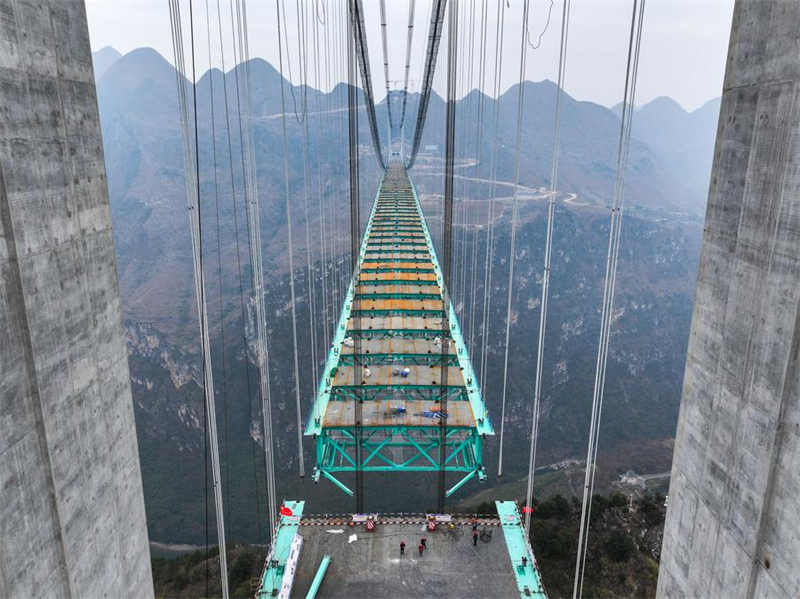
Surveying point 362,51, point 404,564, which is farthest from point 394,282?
point 362,51

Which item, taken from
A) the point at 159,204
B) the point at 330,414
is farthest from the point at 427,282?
the point at 159,204

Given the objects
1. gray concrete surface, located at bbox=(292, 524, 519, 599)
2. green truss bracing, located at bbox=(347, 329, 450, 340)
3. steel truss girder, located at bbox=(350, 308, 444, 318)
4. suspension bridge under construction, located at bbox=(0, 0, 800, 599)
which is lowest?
gray concrete surface, located at bbox=(292, 524, 519, 599)

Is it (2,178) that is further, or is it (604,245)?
(604,245)

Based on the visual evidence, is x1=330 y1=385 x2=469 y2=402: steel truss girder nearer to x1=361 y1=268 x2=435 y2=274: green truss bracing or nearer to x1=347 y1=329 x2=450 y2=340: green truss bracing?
x1=347 y1=329 x2=450 y2=340: green truss bracing

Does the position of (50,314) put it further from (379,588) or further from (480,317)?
(480,317)

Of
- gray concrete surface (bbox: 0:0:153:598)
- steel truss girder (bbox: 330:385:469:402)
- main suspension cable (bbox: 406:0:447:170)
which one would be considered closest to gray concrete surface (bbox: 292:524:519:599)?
steel truss girder (bbox: 330:385:469:402)

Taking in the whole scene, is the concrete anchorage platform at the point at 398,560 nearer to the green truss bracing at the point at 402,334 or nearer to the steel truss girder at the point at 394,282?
the green truss bracing at the point at 402,334
